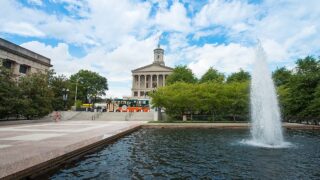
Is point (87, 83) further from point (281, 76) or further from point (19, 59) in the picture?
point (281, 76)

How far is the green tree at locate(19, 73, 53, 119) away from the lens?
33.9 m

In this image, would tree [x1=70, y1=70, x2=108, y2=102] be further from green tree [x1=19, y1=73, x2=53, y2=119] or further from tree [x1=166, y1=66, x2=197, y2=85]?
green tree [x1=19, y1=73, x2=53, y2=119]

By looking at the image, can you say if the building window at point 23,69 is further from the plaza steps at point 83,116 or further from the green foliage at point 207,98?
the green foliage at point 207,98

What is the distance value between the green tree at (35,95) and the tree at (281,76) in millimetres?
44309

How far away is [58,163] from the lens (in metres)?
9.91

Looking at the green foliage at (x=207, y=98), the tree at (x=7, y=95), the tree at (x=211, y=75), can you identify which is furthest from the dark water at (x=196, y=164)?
the tree at (x=211, y=75)

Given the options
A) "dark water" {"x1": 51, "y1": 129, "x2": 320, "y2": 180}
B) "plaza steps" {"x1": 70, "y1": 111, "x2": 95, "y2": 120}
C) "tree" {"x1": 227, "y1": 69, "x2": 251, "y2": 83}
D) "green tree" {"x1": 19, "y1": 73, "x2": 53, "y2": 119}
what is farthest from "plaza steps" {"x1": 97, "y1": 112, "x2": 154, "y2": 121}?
"dark water" {"x1": 51, "y1": 129, "x2": 320, "y2": 180}

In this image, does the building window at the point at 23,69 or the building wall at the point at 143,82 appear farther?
the building wall at the point at 143,82

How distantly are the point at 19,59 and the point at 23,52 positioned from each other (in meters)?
1.91

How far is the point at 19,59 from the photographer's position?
4697 centimetres

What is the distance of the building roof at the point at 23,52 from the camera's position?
1688 inches

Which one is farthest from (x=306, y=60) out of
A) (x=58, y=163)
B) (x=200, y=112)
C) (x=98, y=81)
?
(x=98, y=81)

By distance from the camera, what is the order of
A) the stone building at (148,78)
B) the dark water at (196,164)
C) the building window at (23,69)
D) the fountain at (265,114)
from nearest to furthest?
the dark water at (196,164) < the fountain at (265,114) < the building window at (23,69) < the stone building at (148,78)

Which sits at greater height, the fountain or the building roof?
the building roof
